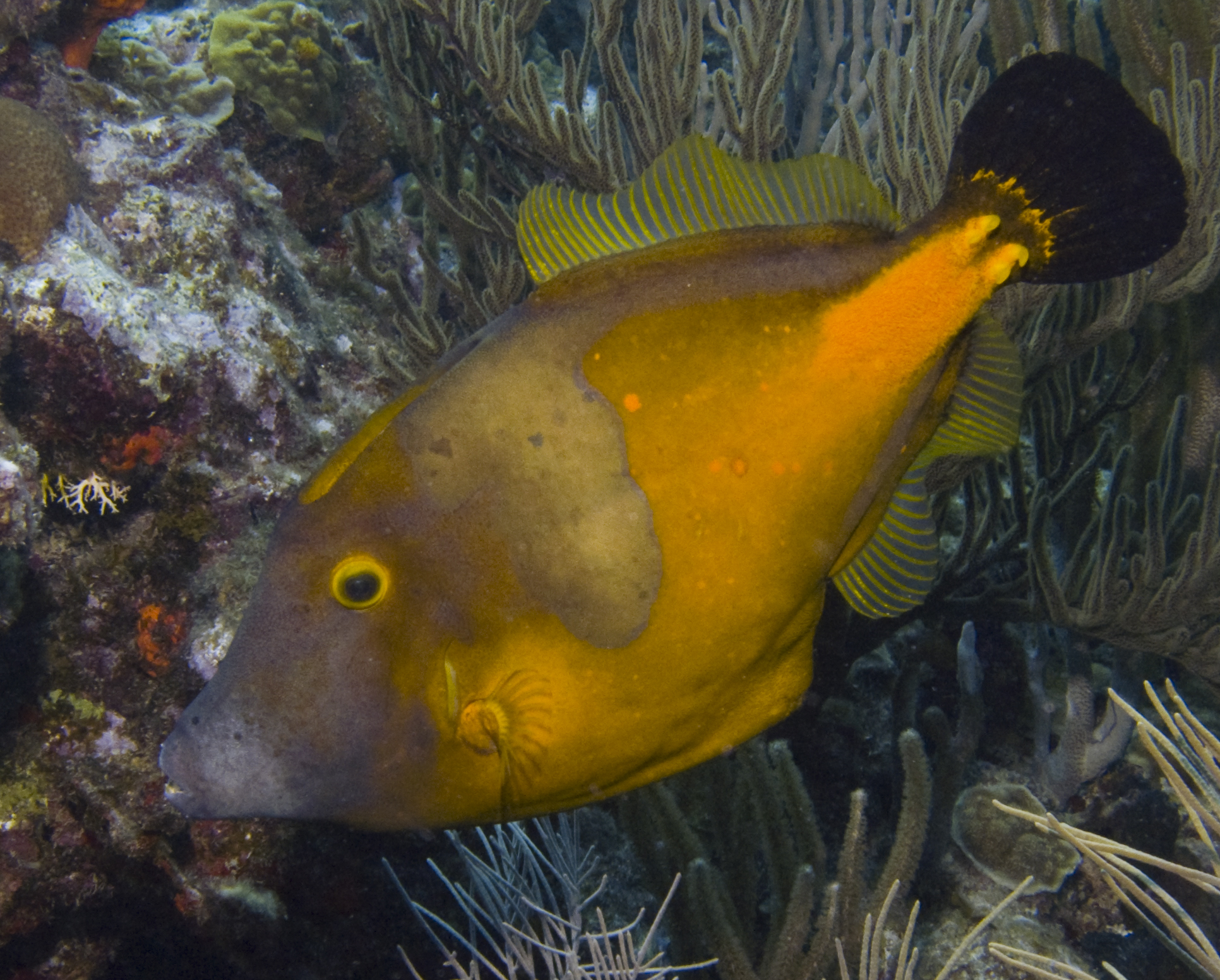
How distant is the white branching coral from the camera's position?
9.41 feet

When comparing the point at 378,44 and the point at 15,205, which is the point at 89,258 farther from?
the point at 378,44

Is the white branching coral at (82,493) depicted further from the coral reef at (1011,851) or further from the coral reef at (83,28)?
the coral reef at (1011,851)

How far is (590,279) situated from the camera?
133 centimetres

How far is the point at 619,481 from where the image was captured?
4.22ft

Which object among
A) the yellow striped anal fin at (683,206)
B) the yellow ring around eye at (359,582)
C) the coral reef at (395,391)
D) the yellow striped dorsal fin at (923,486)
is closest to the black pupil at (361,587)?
the yellow ring around eye at (359,582)

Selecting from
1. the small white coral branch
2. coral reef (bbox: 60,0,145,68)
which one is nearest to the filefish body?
the small white coral branch

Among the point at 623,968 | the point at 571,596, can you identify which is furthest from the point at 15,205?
the point at 623,968

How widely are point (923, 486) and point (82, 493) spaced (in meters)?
3.02

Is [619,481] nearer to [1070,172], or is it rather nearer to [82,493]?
[1070,172]

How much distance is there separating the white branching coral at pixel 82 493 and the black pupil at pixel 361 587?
228 cm

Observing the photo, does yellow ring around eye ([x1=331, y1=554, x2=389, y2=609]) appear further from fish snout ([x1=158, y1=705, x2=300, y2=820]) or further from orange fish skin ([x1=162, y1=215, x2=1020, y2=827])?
fish snout ([x1=158, y1=705, x2=300, y2=820])

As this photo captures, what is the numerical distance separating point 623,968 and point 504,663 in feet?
4.49

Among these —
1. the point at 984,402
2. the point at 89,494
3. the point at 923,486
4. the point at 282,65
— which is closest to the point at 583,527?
the point at 923,486

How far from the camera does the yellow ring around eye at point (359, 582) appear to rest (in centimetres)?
124
